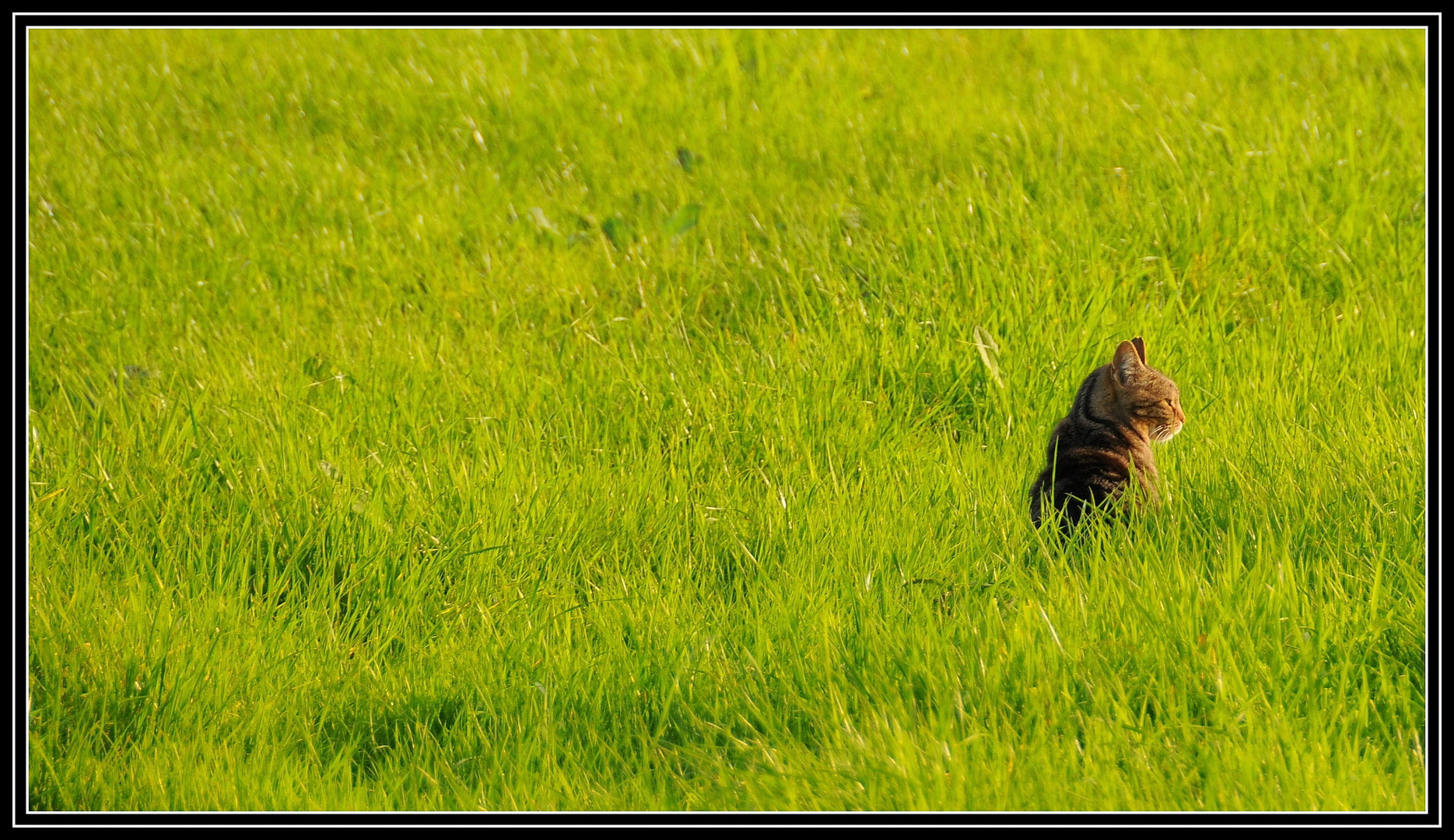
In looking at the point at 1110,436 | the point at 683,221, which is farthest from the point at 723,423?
the point at 683,221

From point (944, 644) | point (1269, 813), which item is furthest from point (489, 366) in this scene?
point (1269, 813)

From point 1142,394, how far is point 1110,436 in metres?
0.19

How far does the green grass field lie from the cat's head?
0.42 ft

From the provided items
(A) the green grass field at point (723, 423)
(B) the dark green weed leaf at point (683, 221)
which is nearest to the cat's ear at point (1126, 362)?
(A) the green grass field at point (723, 423)

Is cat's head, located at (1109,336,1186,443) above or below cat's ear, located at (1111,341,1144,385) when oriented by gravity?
below

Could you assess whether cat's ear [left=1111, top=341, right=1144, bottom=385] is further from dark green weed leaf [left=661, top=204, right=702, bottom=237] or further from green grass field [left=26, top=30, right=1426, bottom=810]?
dark green weed leaf [left=661, top=204, right=702, bottom=237]

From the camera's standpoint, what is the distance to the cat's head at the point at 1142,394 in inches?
135

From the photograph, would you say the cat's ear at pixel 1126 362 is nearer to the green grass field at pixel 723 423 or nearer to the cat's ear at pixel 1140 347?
the cat's ear at pixel 1140 347

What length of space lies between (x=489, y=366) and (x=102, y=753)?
76.4 inches

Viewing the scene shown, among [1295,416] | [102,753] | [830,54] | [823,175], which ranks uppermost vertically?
[830,54]

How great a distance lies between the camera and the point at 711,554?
3.25m

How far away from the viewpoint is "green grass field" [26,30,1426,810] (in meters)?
2.54

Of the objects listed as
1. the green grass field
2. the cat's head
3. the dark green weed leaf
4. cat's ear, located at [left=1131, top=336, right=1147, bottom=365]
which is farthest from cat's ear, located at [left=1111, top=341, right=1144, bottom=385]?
the dark green weed leaf

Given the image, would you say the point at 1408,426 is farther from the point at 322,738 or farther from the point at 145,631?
the point at 145,631
